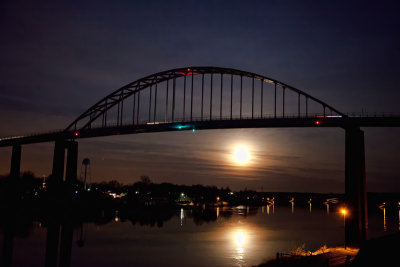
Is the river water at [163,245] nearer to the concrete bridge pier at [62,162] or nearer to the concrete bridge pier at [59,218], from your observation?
the concrete bridge pier at [59,218]

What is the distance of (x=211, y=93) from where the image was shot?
64.6m

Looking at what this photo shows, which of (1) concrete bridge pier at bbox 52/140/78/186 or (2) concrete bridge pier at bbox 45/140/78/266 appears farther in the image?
(1) concrete bridge pier at bbox 52/140/78/186

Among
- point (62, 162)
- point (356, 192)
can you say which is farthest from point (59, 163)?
point (356, 192)

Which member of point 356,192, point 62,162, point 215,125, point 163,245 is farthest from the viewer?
point 62,162

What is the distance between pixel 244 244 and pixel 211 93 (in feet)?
96.8

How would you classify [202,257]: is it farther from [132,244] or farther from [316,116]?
[316,116]

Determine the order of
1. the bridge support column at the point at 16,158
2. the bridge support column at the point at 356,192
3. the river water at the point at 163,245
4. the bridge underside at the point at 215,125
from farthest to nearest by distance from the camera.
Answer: the bridge support column at the point at 16,158 < the bridge underside at the point at 215,125 < the bridge support column at the point at 356,192 < the river water at the point at 163,245

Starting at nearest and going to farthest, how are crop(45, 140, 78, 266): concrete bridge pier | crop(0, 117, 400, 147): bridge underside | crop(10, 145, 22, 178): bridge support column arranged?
crop(45, 140, 78, 266): concrete bridge pier → crop(0, 117, 400, 147): bridge underside → crop(10, 145, 22, 178): bridge support column

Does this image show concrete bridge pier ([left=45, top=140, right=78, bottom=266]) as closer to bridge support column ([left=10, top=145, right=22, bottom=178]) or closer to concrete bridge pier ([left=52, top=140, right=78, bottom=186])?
concrete bridge pier ([left=52, top=140, right=78, bottom=186])

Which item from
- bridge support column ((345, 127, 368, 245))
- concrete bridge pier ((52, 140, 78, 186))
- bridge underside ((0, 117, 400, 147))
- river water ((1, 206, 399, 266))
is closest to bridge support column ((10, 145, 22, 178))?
bridge underside ((0, 117, 400, 147))

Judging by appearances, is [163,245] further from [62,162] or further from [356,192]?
[62,162]

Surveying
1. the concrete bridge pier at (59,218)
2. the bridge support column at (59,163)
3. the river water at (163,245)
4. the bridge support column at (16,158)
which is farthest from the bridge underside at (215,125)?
the river water at (163,245)

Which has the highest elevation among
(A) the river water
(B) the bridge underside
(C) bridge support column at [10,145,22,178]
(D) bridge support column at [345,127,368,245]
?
(B) the bridge underside

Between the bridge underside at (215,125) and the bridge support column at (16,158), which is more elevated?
the bridge underside at (215,125)
